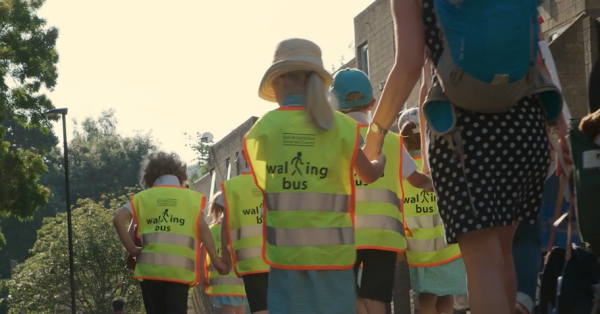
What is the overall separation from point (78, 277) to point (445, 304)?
4645 centimetres

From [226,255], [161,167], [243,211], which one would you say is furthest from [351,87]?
[161,167]

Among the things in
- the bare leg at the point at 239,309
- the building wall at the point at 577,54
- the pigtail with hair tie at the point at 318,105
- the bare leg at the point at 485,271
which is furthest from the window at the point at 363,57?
the bare leg at the point at 485,271

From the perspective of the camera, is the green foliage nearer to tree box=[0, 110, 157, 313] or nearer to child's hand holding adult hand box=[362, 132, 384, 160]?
tree box=[0, 110, 157, 313]

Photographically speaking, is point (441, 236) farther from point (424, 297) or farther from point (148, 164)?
point (148, 164)

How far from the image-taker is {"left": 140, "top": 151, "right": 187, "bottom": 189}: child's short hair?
35.9 ft

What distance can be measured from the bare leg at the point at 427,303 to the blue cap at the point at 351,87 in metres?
1.89

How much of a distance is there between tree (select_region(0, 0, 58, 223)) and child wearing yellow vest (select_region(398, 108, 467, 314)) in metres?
25.4

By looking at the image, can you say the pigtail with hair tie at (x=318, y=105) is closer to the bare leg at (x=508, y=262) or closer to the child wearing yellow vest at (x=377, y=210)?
the child wearing yellow vest at (x=377, y=210)

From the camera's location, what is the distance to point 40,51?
115ft

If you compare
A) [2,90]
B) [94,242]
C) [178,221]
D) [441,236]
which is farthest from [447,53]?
[94,242]

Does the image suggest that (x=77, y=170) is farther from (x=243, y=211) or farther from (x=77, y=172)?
(x=243, y=211)

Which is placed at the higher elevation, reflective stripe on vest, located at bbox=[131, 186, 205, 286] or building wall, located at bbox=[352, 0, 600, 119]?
building wall, located at bbox=[352, 0, 600, 119]

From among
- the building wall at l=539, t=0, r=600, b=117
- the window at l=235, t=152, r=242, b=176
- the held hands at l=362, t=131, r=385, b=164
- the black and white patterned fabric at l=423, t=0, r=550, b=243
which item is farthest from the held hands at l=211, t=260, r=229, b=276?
the window at l=235, t=152, r=242, b=176

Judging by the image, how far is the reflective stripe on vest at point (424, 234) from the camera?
9023 millimetres
